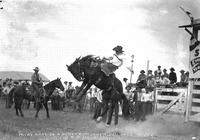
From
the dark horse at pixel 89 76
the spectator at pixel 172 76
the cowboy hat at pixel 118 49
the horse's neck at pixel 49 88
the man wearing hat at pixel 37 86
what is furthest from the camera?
the horse's neck at pixel 49 88

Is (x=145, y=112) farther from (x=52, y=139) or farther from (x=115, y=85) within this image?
(x=52, y=139)

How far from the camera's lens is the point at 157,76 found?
21.6 m

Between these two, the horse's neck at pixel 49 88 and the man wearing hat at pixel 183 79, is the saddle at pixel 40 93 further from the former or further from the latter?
the man wearing hat at pixel 183 79

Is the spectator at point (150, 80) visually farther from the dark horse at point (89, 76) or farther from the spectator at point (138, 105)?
the dark horse at point (89, 76)

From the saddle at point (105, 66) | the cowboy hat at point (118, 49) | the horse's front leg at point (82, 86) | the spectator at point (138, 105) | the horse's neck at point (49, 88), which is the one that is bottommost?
the spectator at point (138, 105)

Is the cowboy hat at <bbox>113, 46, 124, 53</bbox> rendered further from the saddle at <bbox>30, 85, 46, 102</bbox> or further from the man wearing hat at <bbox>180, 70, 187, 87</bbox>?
the saddle at <bbox>30, 85, 46, 102</bbox>

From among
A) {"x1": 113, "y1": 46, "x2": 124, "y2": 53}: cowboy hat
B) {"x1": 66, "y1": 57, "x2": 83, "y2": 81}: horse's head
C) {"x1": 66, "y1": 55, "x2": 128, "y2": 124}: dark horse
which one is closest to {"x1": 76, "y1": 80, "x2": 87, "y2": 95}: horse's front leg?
{"x1": 66, "y1": 55, "x2": 128, "y2": 124}: dark horse

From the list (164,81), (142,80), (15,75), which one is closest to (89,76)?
(142,80)

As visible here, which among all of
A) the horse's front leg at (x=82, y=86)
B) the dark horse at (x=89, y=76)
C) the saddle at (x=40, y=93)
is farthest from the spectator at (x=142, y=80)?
the horse's front leg at (x=82, y=86)

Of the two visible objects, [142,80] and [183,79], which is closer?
[183,79]

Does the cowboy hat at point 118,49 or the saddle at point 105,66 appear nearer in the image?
the saddle at point 105,66

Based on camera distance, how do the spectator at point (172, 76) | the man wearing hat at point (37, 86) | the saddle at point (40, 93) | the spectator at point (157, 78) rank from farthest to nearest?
the saddle at point (40, 93) → the man wearing hat at point (37, 86) → the spectator at point (157, 78) → the spectator at point (172, 76)

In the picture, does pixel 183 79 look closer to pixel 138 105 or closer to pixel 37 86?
pixel 138 105

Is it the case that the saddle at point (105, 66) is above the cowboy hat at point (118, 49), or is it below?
below
